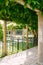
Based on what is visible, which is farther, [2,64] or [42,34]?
[2,64]

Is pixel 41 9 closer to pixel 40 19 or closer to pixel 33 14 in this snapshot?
pixel 40 19

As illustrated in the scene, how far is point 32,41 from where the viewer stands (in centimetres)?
1681

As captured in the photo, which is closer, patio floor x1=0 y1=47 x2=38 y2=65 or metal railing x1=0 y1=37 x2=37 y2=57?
patio floor x1=0 y1=47 x2=38 y2=65

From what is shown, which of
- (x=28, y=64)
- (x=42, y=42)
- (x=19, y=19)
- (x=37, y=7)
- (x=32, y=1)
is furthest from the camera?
(x=19, y=19)

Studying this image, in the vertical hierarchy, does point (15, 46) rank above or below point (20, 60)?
above

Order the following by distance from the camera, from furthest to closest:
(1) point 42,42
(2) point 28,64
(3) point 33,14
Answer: (3) point 33,14 < (2) point 28,64 < (1) point 42,42

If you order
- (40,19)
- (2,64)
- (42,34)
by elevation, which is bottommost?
(2,64)

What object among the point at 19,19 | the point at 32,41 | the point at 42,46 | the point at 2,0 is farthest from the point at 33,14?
the point at 32,41

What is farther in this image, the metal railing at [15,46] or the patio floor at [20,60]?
the metal railing at [15,46]

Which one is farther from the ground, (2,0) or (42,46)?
(2,0)

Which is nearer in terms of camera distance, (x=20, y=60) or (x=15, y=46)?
(x=20, y=60)

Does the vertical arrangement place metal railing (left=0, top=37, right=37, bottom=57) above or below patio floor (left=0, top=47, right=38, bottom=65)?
above

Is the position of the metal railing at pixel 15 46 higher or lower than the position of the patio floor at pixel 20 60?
higher

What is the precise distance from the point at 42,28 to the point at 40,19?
0.35 metres
